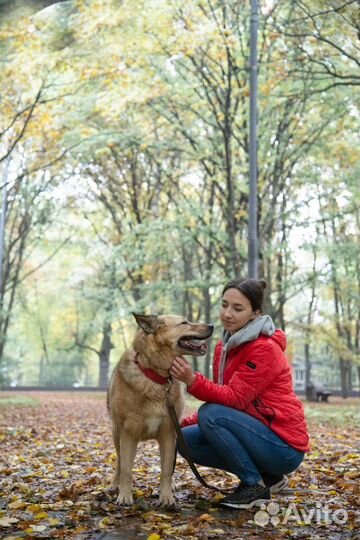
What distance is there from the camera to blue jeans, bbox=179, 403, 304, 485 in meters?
4.43

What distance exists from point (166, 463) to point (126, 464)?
0.28 meters

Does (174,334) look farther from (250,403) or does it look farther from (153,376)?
(250,403)

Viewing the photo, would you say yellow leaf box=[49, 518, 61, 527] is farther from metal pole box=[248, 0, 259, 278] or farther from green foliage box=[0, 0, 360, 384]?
green foliage box=[0, 0, 360, 384]

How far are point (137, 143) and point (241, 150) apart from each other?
339cm

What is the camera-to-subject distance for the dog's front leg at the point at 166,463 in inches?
180

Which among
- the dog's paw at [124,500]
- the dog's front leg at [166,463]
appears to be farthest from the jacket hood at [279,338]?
the dog's paw at [124,500]

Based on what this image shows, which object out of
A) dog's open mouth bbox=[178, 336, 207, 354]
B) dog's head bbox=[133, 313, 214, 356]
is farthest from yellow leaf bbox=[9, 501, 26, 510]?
dog's open mouth bbox=[178, 336, 207, 354]

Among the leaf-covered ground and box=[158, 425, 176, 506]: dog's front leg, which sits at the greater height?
box=[158, 425, 176, 506]: dog's front leg

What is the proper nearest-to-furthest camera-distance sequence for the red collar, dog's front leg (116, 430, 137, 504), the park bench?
the red collar
dog's front leg (116, 430, 137, 504)
the park bench

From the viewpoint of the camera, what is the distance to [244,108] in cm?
1689

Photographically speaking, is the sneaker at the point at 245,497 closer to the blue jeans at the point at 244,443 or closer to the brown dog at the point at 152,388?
the blue jeans at the point at 244,443

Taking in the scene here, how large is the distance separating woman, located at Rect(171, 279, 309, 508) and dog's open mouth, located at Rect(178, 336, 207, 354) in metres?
0.12

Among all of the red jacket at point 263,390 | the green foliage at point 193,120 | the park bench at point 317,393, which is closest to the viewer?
the red jacket at point 263,390

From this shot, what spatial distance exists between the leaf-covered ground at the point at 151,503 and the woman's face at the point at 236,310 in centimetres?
126
